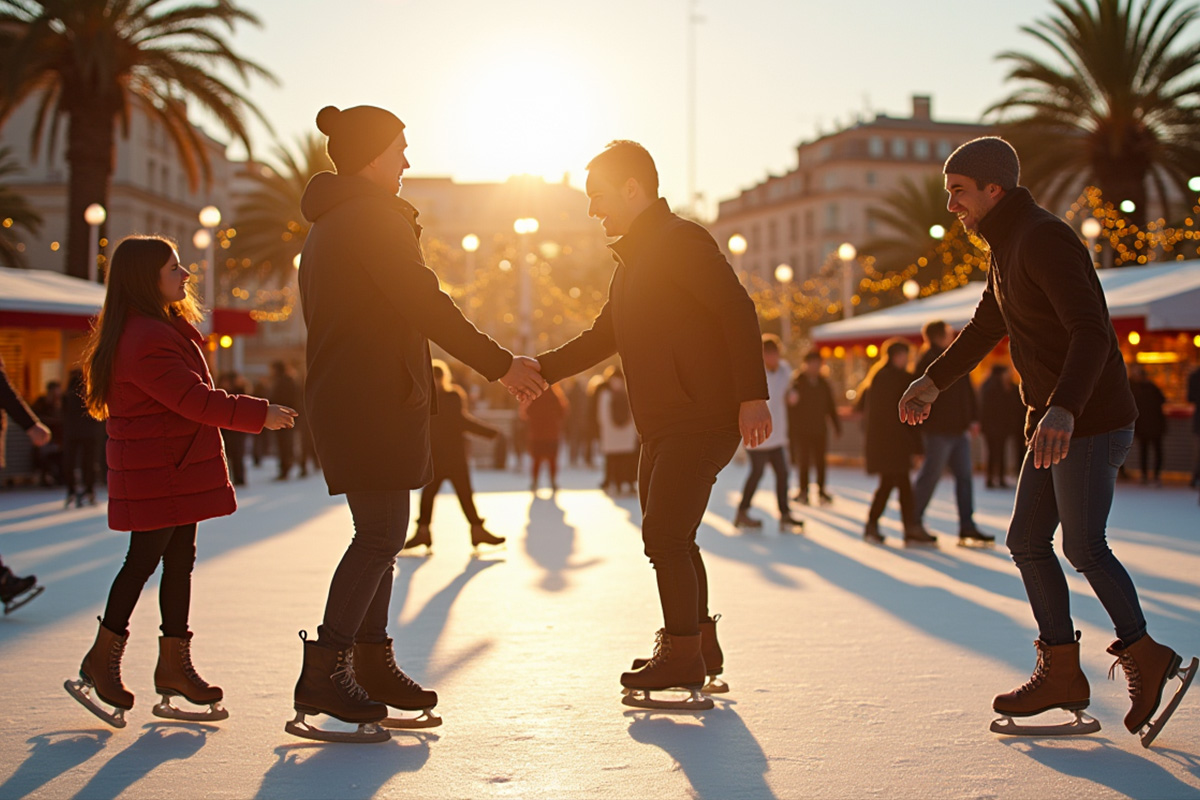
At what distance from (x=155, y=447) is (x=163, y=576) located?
0.48m

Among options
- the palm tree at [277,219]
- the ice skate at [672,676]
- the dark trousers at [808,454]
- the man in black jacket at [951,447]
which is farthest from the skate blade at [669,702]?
the palm tree at [277,219]

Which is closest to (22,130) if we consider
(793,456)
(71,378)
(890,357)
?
(71,378)

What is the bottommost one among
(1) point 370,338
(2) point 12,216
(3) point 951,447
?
(3) point 951,447

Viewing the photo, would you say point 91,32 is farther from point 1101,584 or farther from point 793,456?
point 1101,584

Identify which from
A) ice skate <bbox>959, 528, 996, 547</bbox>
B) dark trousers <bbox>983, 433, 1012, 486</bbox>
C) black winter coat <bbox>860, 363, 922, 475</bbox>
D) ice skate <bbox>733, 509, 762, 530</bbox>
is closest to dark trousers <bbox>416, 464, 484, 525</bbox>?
ice skate <bbox>733, 509, 762, 530</bbox>

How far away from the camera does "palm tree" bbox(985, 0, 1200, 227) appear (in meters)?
25.6

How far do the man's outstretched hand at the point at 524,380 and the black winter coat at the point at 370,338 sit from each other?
0.15 meters

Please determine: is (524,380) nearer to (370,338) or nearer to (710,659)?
(370,338)

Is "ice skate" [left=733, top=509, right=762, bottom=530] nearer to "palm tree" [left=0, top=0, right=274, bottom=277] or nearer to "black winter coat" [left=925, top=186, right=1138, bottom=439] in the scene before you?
"black winter coat" [left=925, top=186, right=1138, bottom=439]

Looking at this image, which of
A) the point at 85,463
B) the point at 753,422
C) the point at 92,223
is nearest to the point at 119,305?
the point at 753,422

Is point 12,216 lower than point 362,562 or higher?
higher

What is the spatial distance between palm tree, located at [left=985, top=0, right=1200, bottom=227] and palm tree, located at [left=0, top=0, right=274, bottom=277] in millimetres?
15829

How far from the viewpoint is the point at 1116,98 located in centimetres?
2584

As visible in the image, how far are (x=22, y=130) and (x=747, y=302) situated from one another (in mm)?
67354
